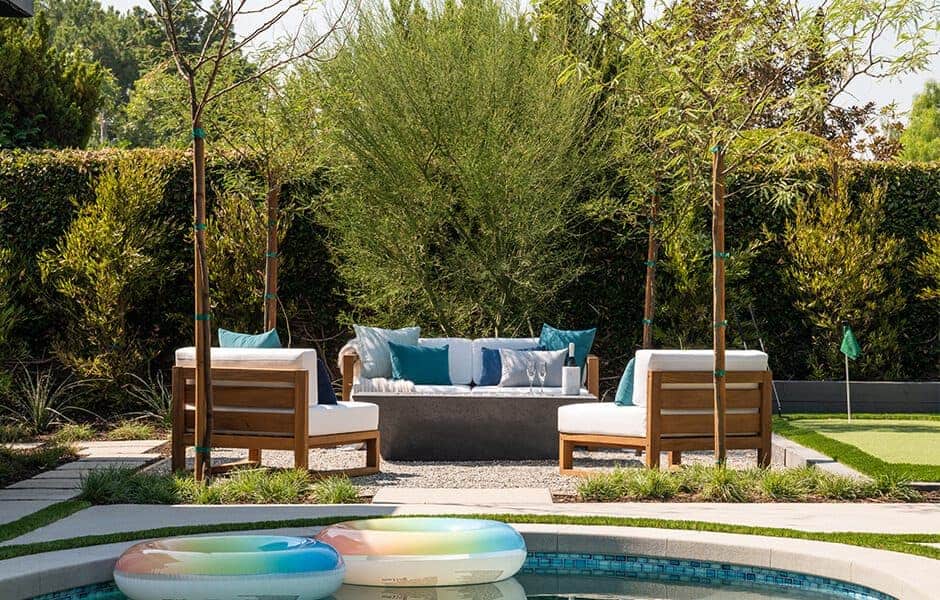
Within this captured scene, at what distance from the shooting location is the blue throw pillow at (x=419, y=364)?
8914mm

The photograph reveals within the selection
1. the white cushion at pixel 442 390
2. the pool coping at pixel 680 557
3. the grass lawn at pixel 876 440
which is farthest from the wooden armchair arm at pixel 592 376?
the pool coping at pixel 680 557

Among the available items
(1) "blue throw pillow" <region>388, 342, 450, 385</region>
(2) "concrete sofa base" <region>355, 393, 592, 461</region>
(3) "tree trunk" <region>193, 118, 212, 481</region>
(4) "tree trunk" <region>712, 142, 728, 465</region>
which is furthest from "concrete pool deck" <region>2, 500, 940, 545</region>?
(1) "blue throw pillow" <region>388, 342, 450, 385</region>

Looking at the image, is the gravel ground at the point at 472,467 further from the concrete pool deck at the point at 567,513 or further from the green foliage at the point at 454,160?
the green foliage at the point at 454,160

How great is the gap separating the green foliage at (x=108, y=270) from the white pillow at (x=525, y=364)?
12.1 ft

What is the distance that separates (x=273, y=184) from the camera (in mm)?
10250

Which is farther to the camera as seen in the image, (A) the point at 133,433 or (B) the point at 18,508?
(A) the point at 133,433

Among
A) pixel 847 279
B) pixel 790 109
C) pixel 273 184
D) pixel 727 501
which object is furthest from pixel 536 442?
pixel 847 279

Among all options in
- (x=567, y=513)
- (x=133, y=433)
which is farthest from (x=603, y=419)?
(x=133, y=433)

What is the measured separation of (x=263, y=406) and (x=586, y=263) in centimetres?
492

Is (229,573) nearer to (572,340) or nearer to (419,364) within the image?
(419,364)

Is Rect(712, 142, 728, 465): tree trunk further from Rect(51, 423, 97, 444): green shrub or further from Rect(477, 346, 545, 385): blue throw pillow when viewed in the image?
Rect(51, 423, 97, 444): green shrub

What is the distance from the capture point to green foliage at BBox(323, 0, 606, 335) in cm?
1008

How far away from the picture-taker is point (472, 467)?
8047 mm

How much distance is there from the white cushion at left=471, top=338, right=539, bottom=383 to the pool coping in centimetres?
380
